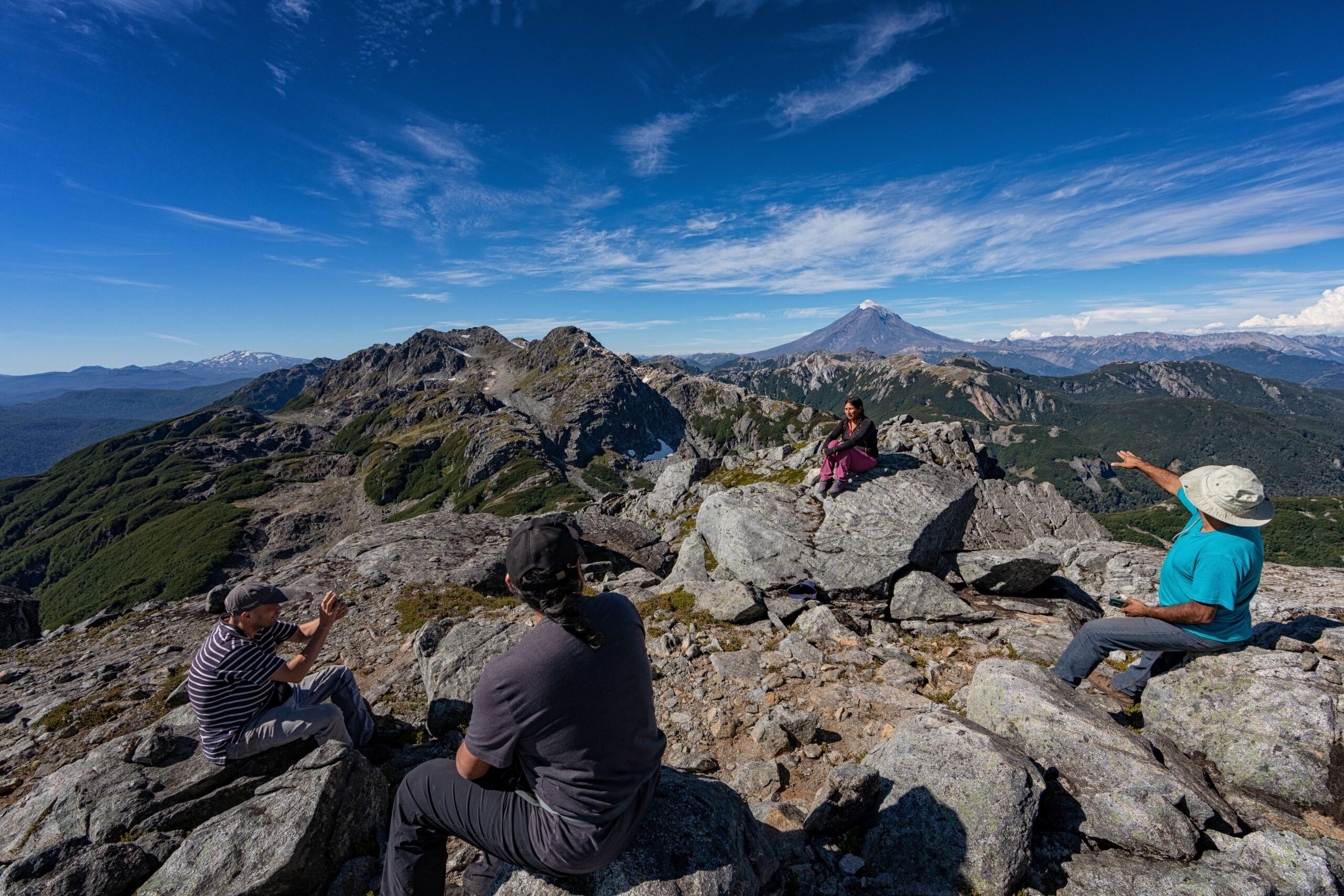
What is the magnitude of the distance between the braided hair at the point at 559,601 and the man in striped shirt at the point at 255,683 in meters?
4.15

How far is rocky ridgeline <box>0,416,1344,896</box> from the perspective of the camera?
5691mm

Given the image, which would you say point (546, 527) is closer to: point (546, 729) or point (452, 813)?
point (546, 729)

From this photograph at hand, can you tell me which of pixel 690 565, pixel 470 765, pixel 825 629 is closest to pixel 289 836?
pixel 470 765

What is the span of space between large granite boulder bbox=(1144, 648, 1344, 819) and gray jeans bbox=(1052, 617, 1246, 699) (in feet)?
0.86

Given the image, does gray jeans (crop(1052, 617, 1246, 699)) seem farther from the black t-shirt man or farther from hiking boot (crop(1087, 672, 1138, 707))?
the black t-shirt man

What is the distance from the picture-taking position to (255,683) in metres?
7.03

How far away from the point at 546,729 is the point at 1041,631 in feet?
41.2

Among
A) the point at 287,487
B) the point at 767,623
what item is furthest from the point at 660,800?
the point at 287,487

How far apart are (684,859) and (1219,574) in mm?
8508

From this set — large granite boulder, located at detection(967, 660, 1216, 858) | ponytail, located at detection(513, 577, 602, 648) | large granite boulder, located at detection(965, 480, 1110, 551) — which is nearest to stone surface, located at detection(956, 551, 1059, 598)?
large granite boulder, located at detection(967, 660, 1216, 858)

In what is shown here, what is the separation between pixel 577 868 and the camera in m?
4.45

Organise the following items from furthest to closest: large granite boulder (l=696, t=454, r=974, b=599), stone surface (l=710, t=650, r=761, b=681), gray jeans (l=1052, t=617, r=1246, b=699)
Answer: large granite boulder (l=696, t=454, r=974, b=599), stone surface (l=710, t=650, r=761, b=681), gray jeans (l=1052, t=617, r=1246, b=699)

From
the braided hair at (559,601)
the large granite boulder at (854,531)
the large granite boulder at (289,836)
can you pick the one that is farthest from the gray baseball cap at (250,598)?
the large granite boulder at (854,531)

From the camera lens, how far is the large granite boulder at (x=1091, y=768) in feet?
19.7
